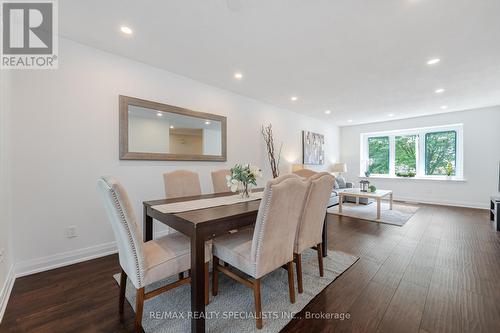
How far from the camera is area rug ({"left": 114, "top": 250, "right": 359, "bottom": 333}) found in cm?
140

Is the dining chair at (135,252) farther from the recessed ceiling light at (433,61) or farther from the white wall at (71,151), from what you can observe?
the recessed ceiling light at (433,61)

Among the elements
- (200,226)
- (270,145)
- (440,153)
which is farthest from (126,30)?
(440,153)

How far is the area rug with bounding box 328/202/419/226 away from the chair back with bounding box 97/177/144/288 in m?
4.10

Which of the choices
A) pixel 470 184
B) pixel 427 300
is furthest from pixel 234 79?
pixel 470 184

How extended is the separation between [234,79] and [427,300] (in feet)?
11.4

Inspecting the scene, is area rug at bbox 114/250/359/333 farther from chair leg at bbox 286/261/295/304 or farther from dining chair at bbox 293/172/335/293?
dining chair at bbox 293/172/335/293

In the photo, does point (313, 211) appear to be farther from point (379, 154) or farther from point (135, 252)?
point (379, 154)

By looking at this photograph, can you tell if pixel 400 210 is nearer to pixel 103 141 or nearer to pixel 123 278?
pixel 123 278

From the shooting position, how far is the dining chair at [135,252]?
1.17 meters

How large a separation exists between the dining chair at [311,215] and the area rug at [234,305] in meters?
0.20

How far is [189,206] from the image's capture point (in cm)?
177

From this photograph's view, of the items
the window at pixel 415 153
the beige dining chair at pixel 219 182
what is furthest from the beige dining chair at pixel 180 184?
the window at pixel 415 153

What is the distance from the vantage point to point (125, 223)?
1.20 m

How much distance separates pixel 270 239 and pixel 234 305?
0.68 meters
